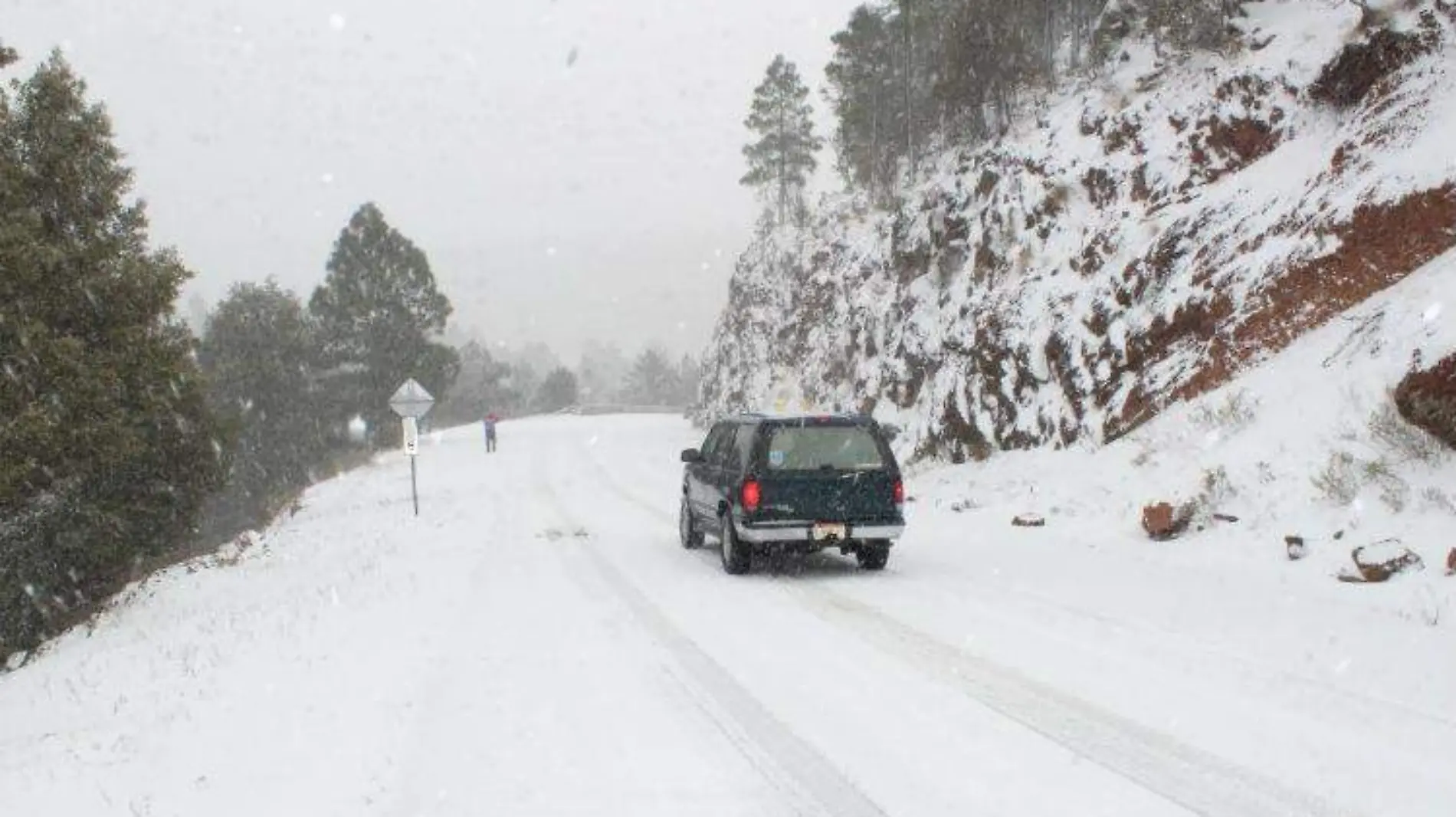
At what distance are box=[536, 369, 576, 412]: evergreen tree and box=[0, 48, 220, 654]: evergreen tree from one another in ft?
304

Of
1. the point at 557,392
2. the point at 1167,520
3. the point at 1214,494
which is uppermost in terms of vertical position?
the point at 557,392

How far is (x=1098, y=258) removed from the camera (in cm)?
1903

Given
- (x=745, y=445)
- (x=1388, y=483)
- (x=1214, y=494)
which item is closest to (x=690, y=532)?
(x=745, y=445)

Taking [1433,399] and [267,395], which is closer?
[1433,399]

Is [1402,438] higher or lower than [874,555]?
higher

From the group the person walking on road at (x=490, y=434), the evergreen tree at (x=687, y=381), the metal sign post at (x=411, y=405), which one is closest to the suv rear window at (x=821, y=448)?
the metal sign post at (x=411, y=405)

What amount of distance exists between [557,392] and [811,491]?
4252 inches

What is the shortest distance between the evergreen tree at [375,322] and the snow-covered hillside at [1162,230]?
33.1 meters

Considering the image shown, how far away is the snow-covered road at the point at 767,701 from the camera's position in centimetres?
494

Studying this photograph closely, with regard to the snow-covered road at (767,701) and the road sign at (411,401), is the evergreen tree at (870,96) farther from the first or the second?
the snow-covered road at (767,701)

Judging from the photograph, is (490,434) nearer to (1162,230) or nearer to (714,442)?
(714,442)

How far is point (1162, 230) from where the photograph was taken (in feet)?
58.4

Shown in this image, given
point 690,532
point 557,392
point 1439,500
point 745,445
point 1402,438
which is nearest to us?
point 1439,500

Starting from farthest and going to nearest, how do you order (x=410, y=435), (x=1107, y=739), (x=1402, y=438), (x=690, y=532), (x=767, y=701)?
(x=410, y=435), (x=690, y=532), (x=1402, y=438), (x=767, y=701), (x=1107, y=739)
